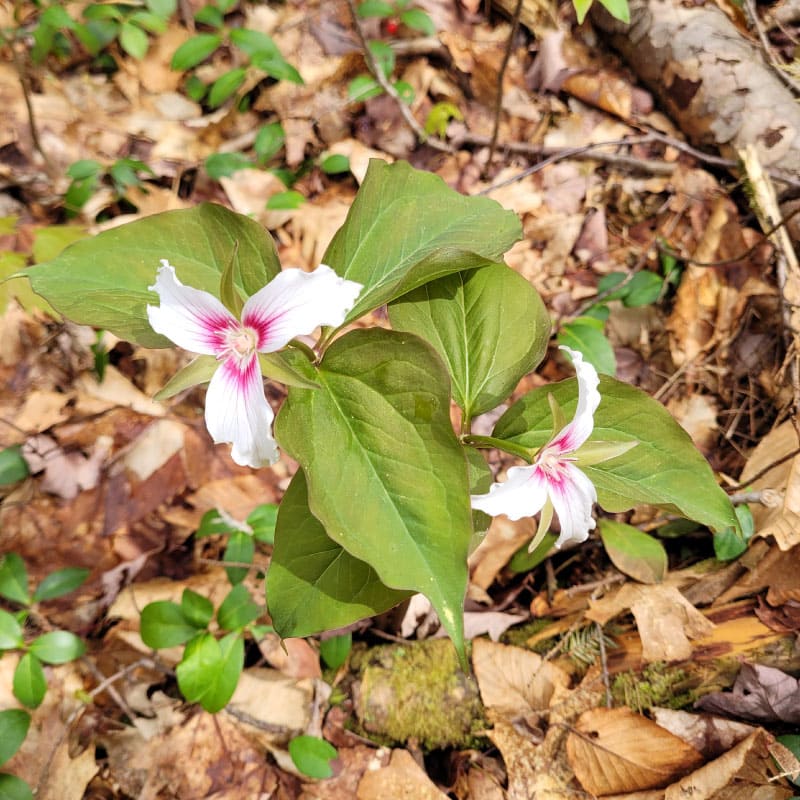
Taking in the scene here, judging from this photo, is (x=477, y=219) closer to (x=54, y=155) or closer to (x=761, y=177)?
(x=761, y=177)

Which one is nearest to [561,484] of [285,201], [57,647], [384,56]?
[57,647]

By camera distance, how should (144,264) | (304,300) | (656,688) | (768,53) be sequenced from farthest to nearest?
1. (768,53)
2. (656,688)
3. (144,264)
4. (304,300)

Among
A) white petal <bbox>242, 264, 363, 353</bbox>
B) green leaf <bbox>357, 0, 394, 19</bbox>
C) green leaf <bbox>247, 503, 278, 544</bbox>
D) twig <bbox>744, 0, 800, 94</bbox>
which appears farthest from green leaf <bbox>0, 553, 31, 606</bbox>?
twig <bbox>744, 0, 800, 94</bbox>

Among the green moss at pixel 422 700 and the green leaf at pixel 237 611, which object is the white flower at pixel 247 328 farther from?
the green moss at pixel 422 700

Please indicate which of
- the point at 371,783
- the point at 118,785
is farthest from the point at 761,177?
the point at 118,785

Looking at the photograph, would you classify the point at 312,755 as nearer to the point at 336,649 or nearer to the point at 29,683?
the point at 336,649

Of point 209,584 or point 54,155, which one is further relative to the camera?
point 54,155

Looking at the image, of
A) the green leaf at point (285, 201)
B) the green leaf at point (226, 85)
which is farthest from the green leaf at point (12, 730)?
the green leaf at point (226, 85)
